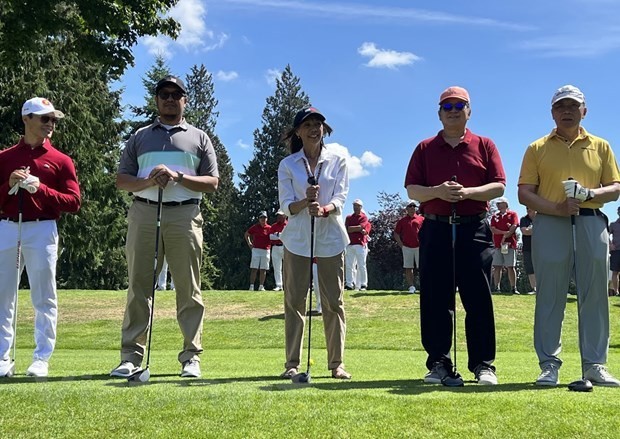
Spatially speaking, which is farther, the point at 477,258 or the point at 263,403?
the point at 477,258

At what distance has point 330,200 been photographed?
6.54 metres

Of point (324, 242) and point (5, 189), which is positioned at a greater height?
point (5, 189)

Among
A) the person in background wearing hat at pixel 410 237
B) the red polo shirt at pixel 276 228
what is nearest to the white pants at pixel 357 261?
the person in background wearing hat at pixel 410 237

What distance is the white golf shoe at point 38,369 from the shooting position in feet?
19.9

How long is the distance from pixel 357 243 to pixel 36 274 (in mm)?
15296

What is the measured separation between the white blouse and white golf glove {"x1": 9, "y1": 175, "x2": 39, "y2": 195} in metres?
2.32

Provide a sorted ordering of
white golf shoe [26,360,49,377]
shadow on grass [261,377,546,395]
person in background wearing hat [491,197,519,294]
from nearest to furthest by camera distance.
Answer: shadow on grass [261,377,546,395] → white golf shoe [26,360,49,377] → person in background wearing hat [491,197,519,294]

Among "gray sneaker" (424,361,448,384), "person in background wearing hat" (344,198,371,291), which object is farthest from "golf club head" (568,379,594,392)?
"person in background wearing hat" (344,198,371,291)

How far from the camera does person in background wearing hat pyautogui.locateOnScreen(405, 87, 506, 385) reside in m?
5.89

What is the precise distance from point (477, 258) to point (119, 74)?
39.6 feet

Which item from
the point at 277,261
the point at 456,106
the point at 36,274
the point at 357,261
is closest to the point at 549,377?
the point at 456,106

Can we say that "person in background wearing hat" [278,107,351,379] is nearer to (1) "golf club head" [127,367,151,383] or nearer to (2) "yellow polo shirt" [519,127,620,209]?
(1) "golf club head" [127,367,151,383]

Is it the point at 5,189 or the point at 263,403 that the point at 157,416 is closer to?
the point at 263,403

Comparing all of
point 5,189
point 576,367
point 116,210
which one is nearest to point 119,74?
point 5,189
